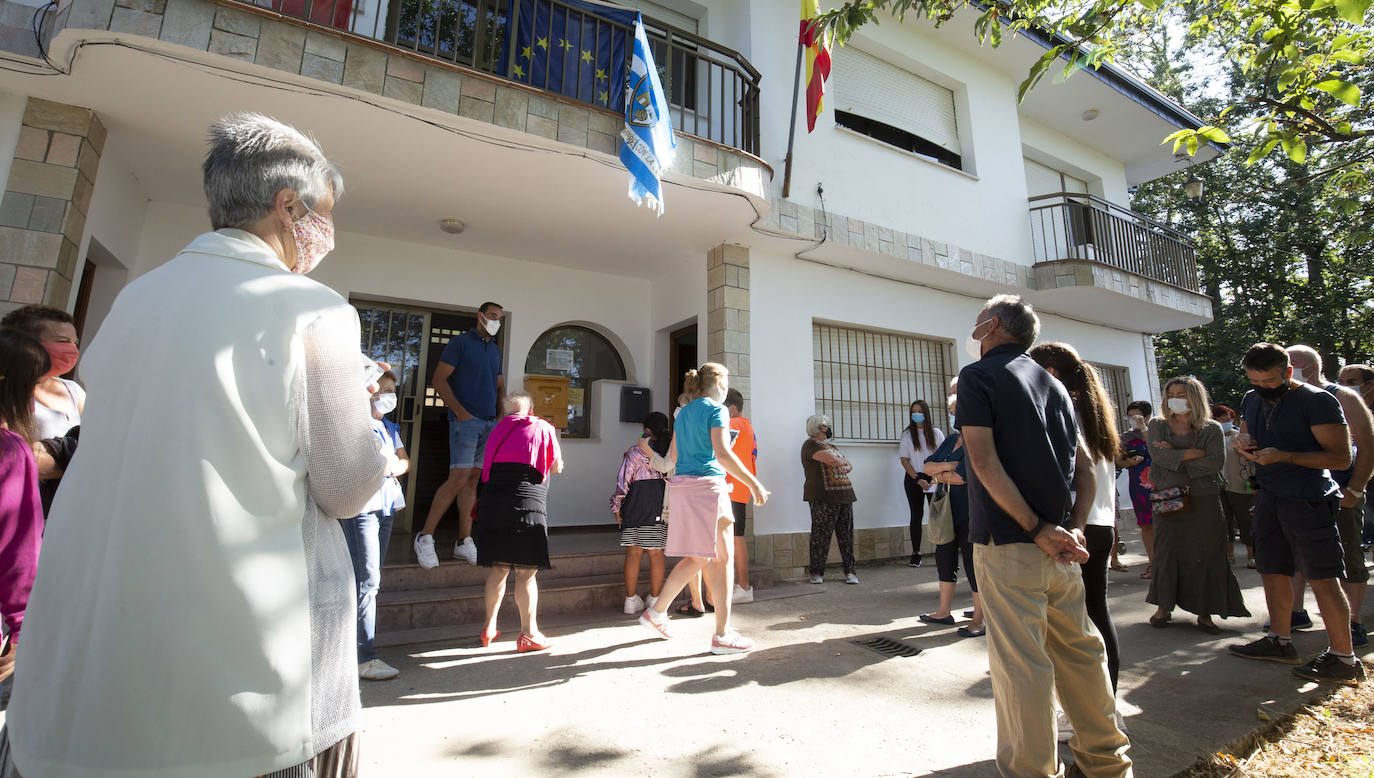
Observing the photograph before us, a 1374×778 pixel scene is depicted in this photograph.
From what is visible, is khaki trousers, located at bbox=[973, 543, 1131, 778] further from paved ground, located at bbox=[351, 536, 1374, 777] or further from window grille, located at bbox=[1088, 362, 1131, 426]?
window grille, located at bbox=[1088, 362, 1131, 426]

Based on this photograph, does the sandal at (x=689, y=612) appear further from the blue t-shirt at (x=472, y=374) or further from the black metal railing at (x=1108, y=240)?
the black metal railing at (x=1108, y=240)

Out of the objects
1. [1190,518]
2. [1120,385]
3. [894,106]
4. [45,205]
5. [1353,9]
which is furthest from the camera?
[1120,385]

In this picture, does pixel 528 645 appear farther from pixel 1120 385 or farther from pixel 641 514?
pixel 1120 385

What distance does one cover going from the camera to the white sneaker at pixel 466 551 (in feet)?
17.1

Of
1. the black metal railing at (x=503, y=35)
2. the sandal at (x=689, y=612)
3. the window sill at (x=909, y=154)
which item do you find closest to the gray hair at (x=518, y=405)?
the sandal at (x=689, y=612)

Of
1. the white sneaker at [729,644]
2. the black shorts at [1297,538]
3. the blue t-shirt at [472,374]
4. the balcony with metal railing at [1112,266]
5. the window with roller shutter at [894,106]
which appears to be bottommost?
the white sneaker at [729,644]

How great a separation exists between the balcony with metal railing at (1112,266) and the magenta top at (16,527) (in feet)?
33.6

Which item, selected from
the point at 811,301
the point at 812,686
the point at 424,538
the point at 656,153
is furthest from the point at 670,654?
the point at 811,301

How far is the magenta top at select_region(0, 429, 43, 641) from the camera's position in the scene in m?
1.93

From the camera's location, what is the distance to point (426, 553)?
5000 millimetres

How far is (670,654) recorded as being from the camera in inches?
158

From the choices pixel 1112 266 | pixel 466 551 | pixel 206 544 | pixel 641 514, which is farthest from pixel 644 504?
pixel 1112 266

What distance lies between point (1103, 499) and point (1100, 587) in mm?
402

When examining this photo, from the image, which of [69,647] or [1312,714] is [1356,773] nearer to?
[1312,714]
